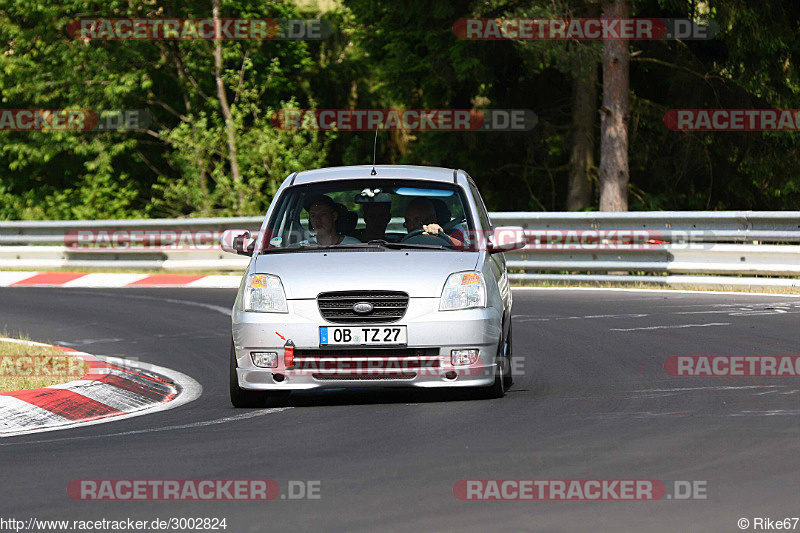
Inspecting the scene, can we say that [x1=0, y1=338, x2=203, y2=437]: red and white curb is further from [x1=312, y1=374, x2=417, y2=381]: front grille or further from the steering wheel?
the steering wheel

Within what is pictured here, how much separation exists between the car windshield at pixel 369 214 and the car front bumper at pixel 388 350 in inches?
42.2

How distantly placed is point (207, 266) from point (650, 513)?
58.5ft

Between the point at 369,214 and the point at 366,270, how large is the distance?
4.44 ft

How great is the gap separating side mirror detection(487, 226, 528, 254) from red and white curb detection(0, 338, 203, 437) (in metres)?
2.38

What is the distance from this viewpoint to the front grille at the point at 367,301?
29.0ft

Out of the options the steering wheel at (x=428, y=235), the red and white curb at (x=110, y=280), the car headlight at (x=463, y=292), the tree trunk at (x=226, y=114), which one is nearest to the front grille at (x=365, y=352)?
the car headlight at (x=463, y=292)

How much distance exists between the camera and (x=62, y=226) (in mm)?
24438

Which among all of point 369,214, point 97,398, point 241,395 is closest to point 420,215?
point 369,214

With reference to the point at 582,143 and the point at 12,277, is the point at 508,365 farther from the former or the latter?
the point at 582,143

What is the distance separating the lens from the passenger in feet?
33.0

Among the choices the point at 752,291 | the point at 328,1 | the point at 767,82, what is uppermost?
the point at 328,1

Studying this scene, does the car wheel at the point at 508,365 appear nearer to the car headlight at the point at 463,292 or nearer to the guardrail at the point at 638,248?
the car headlight at the point at 463,292

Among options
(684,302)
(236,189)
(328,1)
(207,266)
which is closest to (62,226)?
(207,266)

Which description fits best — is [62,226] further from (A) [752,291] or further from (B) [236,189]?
(A) [752,291]
